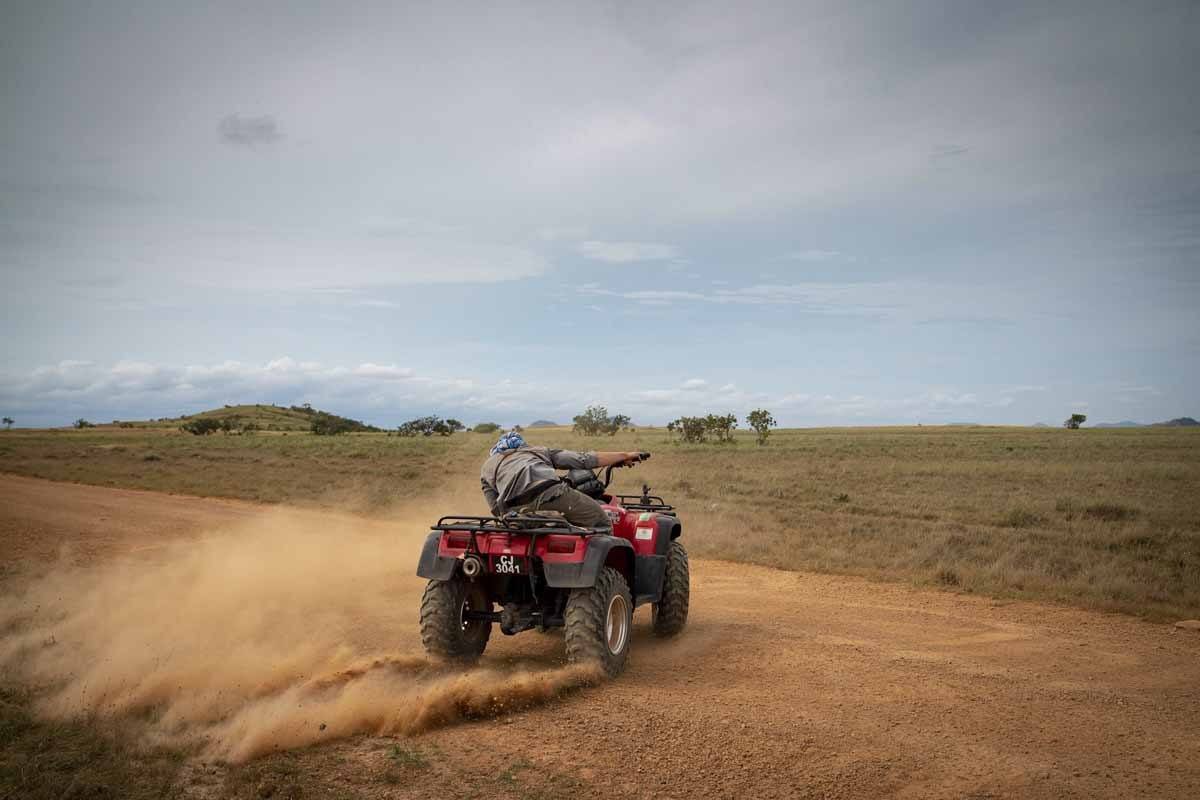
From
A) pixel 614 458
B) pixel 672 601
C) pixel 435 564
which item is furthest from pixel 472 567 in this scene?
pixel 672 601

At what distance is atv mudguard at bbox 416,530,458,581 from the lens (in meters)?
6.74

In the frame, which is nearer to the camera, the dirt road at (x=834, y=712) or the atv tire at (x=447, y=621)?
the dirt road at (x=834, y=712)

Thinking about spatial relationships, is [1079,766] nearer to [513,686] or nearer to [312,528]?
[513,686]

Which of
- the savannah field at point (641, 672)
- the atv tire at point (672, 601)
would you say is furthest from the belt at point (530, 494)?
the atv tire at point (672, 601)

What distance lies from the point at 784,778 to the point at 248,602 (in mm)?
7326

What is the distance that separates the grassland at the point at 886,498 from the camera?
12156 mm

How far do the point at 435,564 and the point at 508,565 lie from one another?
70 cm

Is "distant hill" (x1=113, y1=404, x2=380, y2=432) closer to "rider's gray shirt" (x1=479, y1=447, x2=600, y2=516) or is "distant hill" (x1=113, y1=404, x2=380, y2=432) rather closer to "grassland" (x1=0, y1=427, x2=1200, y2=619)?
"grassland" (x1=0, y1=427, x2=1200, y2=619)

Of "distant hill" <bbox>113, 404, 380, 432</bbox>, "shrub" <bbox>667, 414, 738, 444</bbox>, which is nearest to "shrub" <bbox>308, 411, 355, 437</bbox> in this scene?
A: "distant hill" <bbox>113, 404, 380, 432</bbox>

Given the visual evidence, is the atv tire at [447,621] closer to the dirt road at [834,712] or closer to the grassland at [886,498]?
the dirt road at [834,712]

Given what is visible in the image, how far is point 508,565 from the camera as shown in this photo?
6.54 m

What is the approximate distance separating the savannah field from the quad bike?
0.30 metres

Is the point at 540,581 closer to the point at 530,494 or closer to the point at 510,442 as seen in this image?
the point at 530,494

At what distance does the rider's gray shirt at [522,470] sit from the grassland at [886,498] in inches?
266
